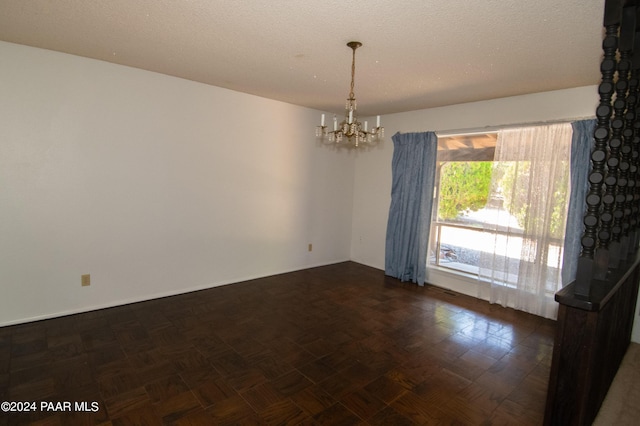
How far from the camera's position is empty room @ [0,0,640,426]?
1.87 meters

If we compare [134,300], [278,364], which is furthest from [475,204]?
[134,300]

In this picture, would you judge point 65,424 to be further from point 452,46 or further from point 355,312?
point 452,46

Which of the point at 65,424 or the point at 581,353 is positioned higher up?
the point at 581,353

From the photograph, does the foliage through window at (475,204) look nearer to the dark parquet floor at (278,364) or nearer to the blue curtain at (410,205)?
the blue curtain at (410,205)

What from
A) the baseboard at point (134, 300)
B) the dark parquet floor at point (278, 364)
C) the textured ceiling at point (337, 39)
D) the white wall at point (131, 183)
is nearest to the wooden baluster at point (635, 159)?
the textured ceiling at point (337, 39)

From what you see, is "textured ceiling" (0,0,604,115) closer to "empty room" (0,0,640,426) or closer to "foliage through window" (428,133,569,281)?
"empty room" (0,0,640,426)

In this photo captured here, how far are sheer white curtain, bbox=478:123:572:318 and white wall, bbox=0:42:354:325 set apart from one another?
2.60 m

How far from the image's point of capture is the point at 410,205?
14.6ft

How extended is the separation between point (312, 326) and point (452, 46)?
2.62 m

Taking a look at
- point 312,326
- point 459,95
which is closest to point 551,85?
point 459,95

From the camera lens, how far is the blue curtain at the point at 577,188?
306 centimetres

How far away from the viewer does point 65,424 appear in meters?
1.73

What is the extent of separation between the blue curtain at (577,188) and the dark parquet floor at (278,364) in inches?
30.6

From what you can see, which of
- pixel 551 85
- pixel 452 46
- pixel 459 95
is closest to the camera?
pixel 452 46
